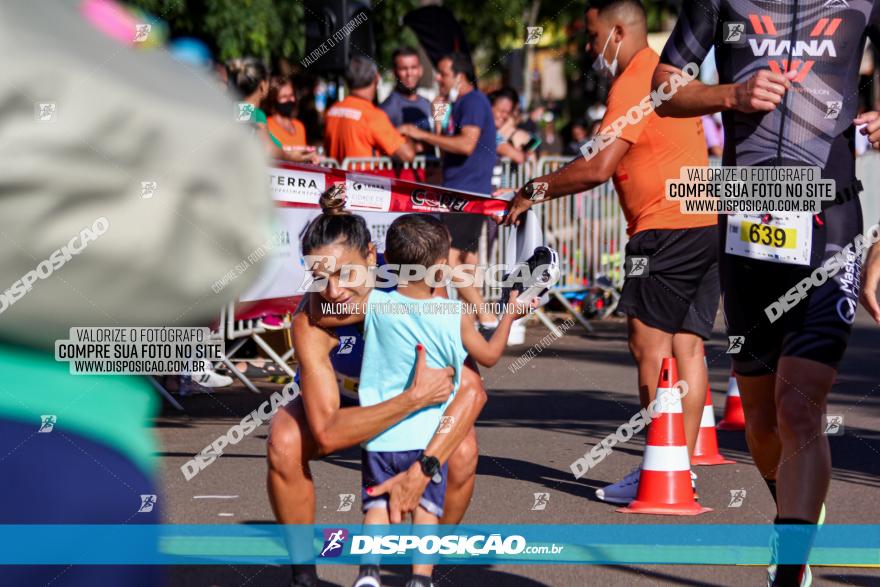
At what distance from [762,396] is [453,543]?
1111 mm

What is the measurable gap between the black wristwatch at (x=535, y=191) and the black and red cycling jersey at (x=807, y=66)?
1.50 m

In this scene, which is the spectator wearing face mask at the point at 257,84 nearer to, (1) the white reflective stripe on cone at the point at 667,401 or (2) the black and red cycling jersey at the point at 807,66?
(1) the white reflective stripe on cone at the point at 667,401

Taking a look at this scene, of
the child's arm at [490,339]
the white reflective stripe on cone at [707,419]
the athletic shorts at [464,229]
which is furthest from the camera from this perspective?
the athletic shorts at [464,229]

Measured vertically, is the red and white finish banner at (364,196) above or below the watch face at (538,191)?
above

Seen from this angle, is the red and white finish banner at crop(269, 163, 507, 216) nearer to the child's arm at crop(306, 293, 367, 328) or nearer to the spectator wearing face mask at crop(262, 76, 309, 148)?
the spectator wearing face mask at crop(262, 76, 309, 148)

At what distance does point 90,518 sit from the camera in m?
2.07

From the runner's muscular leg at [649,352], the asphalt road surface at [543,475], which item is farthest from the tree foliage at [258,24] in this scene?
the runner's muscular leg at [649,352]

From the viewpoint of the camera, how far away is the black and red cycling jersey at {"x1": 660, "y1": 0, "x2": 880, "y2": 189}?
4.09 meters

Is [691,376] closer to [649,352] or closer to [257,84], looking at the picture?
[649,352]

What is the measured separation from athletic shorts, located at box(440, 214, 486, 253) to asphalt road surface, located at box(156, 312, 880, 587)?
1.02 m

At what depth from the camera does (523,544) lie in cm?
505

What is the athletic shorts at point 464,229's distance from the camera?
1051cm

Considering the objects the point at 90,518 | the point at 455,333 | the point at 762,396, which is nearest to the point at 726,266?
the point at 762,396

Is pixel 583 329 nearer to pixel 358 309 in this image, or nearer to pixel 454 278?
pixel 454 278
